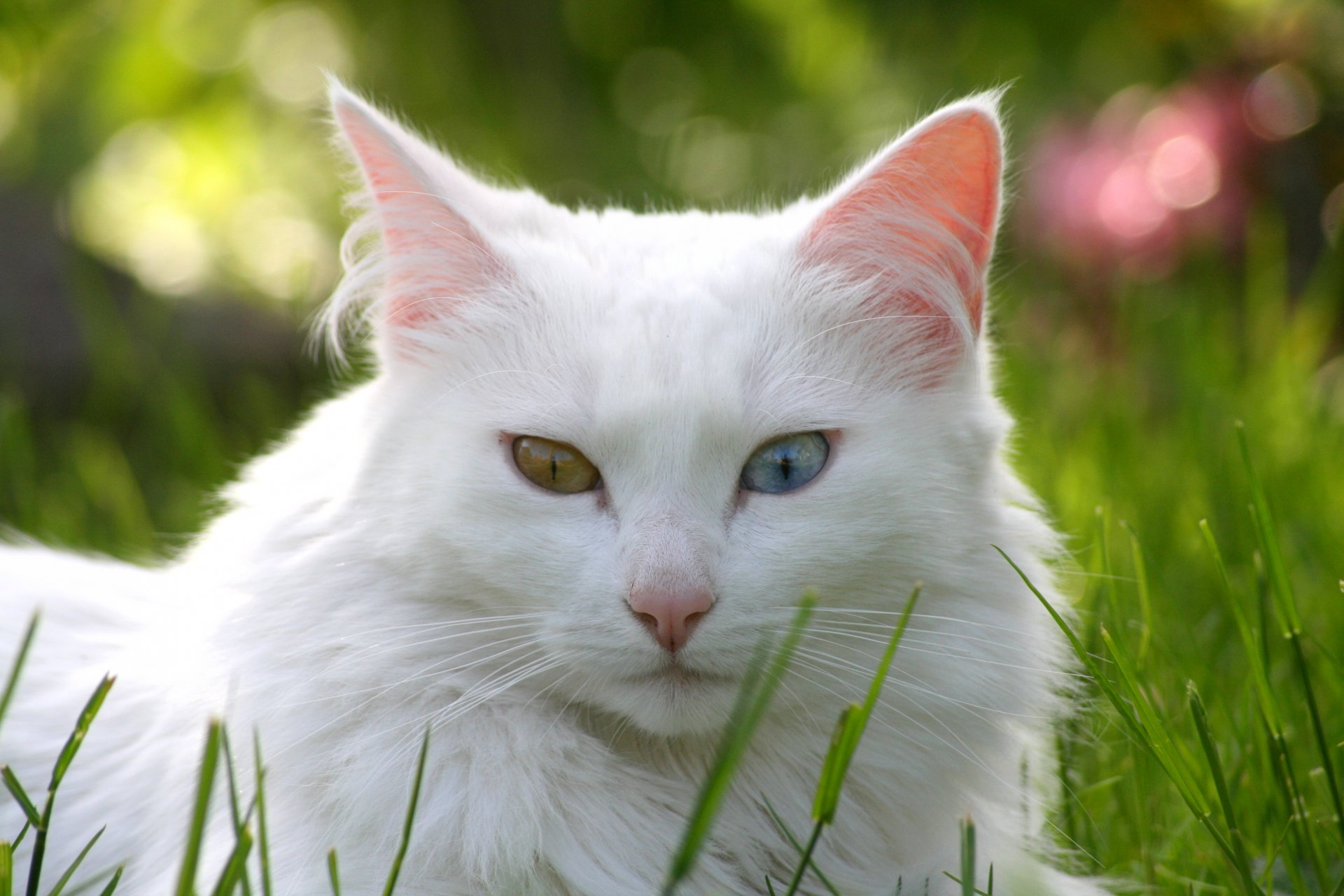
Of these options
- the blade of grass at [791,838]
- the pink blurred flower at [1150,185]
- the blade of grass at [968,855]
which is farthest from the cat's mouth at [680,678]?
the pink blurred flower at [1150,185]

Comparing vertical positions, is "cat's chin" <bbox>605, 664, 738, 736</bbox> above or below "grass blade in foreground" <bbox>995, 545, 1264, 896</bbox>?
below

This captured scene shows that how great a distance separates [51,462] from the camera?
15.2ft

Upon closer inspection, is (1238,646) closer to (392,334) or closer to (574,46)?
(392,334)

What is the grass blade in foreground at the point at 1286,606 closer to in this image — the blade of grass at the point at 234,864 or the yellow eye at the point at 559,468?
the yellow eye at the point at 559,468

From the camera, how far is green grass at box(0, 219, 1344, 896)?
5.24 feet

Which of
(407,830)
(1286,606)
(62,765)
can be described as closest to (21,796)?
(62,765)

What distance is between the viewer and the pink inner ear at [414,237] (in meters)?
1.67

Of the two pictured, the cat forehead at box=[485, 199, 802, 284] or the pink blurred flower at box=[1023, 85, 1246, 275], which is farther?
the pink blurred flower at box=[1023, 85, 1246, 275]

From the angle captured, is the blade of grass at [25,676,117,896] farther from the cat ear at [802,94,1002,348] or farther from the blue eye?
the cat ear at [802,94,1002,348]

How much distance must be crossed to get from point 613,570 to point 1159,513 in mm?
2105

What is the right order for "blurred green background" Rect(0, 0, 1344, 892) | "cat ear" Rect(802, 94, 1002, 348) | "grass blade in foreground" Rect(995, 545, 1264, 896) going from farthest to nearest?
"blurred green background" Rect(0, 0, 1344, 892) → "cat ear" Rect(802, 94, 1002, 348) → "grass blade in foreground" Rect(995, 545, 1264, 896)

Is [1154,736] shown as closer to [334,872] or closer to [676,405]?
[676,405]

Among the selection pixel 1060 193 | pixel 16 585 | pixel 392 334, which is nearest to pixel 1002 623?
pixel 392 334

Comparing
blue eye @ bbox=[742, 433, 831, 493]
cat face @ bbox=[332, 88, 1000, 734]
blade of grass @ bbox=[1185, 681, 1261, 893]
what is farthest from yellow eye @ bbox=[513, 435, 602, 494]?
blade of grass @ bbox=[1185, 681, 1261, 893]
